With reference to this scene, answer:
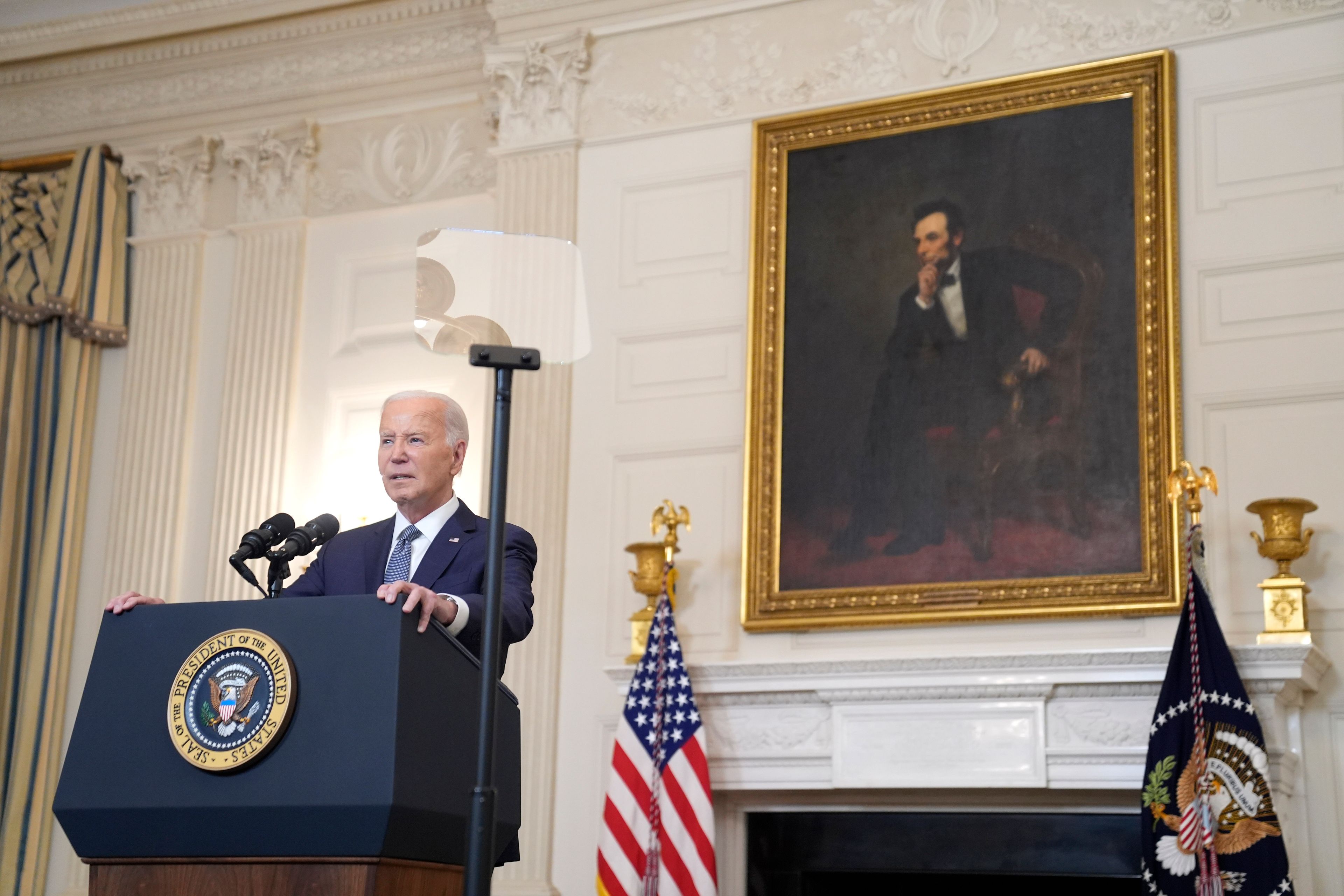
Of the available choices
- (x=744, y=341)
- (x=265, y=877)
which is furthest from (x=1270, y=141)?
(x=265, y=877)

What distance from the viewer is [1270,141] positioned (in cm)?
633

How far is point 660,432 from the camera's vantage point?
707cm

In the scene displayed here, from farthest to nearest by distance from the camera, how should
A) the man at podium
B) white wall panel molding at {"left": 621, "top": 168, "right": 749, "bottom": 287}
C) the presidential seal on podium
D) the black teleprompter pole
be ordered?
white wall panel molding at {"left": 621, "top": 168, "right": 749, "bottom": 287} < the man at podium < the presidential seal on podium < the black teleprompter pole

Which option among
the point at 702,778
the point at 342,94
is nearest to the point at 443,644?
the point at 702,778

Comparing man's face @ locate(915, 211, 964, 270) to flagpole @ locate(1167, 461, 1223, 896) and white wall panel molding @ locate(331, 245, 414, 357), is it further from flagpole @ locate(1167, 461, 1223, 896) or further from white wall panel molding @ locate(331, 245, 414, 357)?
white wall panel molding @ locate(331, 245, 414, 357)

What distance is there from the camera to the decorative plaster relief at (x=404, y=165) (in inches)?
320

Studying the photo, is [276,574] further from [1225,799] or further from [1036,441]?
[1036,441]

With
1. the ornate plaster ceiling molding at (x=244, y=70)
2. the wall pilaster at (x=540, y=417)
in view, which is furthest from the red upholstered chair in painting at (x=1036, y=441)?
the ornate plaster ceiling molding at (x=244, y=70)

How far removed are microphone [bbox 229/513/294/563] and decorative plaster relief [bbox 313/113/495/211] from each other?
17.6ft

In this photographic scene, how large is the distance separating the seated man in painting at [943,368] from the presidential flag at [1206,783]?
121 centimetres

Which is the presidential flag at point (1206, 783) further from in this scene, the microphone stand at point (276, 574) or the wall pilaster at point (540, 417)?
the microphone stand at point (276, 574)

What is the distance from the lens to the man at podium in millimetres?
3043

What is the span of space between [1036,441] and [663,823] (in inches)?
86.6

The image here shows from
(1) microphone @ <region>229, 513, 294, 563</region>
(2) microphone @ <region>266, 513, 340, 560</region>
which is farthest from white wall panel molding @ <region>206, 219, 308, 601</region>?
(1) microphone @ <region>229, 513, 294, 563</region>
